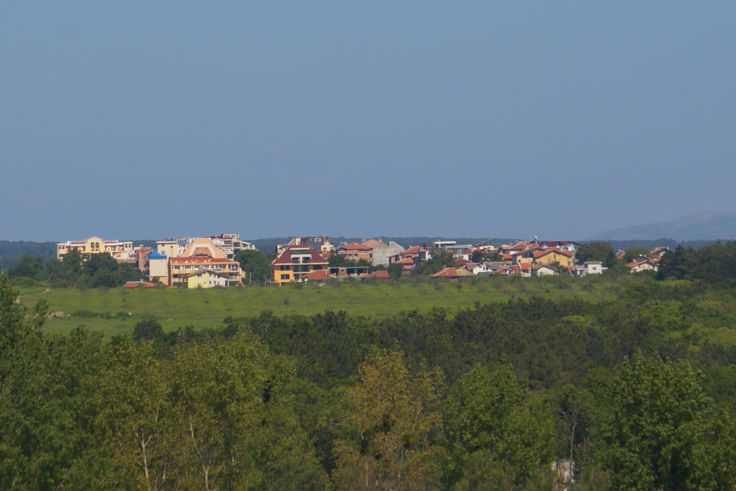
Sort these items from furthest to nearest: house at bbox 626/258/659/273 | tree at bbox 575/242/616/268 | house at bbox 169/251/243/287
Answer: tree at bbox 575/242/616/268 → house at bbox 626/258/659/273 → house at bbox 169/251/243/287

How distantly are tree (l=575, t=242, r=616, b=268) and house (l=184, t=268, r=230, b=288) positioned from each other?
4029 centimetres

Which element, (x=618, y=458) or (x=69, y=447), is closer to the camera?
(x=69, y=447)

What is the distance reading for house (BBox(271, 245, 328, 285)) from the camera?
94562mm

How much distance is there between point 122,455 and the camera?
60.8ft

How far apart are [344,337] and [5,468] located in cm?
3172

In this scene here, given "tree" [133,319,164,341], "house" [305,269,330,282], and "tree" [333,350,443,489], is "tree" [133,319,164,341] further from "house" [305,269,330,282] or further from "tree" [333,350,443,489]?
"house" [305,269,330,282]

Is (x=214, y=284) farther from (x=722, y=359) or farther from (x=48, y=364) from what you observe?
(x=48, y=364)

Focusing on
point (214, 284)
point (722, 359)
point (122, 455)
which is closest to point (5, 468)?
point (122, 455)

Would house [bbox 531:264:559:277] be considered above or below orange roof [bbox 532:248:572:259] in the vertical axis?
below

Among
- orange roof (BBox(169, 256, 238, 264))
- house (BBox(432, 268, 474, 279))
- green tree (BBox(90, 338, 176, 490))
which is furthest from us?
orange roof (BBox(169, 256, 238, 264))

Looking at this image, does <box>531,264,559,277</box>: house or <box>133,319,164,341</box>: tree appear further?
<box>531,264,559,277</box>: house

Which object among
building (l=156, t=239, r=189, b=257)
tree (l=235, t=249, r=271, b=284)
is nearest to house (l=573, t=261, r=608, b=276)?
tree (l=235, t=249, r=271, b=284)

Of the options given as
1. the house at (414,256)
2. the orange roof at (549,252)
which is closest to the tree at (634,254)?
the orange roof at (549,252)

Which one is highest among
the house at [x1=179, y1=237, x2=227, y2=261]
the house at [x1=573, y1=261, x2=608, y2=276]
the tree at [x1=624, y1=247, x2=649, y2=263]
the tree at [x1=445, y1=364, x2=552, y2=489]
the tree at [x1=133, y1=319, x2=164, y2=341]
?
the house at [x1=179, y1=237, x2=227, y2=261]
